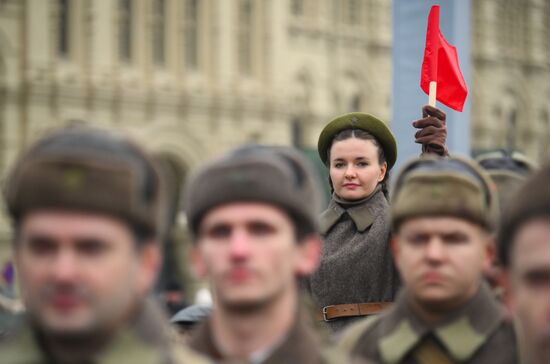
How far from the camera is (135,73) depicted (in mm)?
33250

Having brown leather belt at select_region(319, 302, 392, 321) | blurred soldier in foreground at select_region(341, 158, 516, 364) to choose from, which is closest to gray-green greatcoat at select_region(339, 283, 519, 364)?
blurred soldier in foreground at select_region(341, 158, 516, 364)

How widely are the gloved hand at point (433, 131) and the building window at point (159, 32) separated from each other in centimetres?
2849

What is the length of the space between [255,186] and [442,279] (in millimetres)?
717

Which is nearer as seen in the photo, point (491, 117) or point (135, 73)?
point (135, 73)

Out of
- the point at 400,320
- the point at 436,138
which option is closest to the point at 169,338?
the point at 400,320

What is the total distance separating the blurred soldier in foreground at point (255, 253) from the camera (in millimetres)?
3395

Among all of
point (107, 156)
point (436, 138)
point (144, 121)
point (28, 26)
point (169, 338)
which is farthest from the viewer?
point (144, 121)

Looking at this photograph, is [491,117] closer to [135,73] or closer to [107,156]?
[135,73]

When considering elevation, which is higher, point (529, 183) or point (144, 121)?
point (529, 183)

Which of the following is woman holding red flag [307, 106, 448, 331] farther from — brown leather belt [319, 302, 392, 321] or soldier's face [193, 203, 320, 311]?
soldier's face [193, 203, 320, 311]

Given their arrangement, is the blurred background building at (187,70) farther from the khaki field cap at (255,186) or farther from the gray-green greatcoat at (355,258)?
the khaki field cap at (255,186)

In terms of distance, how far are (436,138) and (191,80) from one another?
95.3ft

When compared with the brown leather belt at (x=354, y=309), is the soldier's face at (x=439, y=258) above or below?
above

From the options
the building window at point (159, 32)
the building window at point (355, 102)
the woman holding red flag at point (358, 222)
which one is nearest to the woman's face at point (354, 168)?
the woman holding red flag at point (358, 222)
